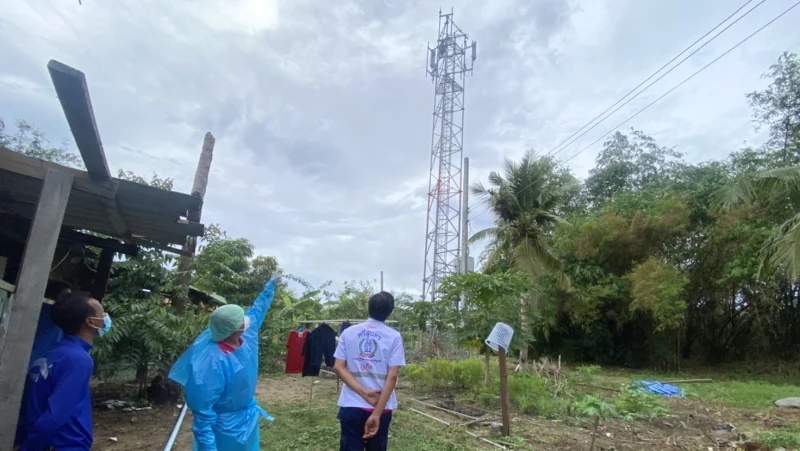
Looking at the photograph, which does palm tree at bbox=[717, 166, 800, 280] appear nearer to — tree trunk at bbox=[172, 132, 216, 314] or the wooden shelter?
the wooden shelter

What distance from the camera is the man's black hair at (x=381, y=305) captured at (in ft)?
10.2

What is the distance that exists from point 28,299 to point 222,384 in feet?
4.58

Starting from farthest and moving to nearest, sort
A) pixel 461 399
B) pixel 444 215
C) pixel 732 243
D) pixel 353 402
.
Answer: pixel 444 215 → pixel 732 243 → pixel 461 399 → pixel 353 402

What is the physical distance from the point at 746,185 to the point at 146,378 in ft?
38.0

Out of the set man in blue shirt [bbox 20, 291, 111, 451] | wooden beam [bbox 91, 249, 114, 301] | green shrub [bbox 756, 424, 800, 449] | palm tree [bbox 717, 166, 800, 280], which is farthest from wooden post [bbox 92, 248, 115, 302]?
palm tree [bbox 717, 166, 800, 280]

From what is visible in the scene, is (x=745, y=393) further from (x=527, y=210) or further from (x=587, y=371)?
(x=527, y=210)

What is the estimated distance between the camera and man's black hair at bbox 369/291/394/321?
10.2 feet

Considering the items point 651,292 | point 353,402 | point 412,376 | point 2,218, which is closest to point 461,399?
Result: point 412,376

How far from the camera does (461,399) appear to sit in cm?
895

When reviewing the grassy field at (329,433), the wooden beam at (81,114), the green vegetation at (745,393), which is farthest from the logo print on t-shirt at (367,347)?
the green vegetation at (745,393)

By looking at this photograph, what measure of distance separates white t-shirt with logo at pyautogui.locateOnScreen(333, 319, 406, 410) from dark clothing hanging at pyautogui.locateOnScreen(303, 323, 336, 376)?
4893 millimetres

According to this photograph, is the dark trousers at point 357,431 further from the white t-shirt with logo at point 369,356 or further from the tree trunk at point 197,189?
the tree trunk at point 197,189

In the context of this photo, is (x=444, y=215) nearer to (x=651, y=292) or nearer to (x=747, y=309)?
(x=651, y=292)

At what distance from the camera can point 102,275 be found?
20.5ft
